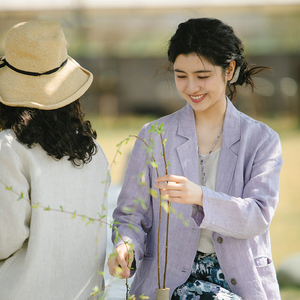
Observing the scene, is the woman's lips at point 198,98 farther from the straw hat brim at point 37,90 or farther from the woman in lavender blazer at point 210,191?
the straw hat brim at point 37,90

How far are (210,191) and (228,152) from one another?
0.30 metres

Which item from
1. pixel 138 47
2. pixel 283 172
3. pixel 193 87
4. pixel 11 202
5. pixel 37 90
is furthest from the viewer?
pixel 138 47

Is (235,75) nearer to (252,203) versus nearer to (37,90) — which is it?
(252,203)

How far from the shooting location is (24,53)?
1.56 meters

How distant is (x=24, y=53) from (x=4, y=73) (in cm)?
11

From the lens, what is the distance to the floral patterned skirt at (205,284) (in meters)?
1.64

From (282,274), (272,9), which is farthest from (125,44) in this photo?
(282,274)

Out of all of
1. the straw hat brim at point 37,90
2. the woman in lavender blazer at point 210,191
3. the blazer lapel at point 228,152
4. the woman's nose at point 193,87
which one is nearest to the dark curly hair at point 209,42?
the woman in lavender blazer at point 210,191

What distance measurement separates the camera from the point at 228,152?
183 cm

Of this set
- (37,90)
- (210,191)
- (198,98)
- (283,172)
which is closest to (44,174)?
(37,90)

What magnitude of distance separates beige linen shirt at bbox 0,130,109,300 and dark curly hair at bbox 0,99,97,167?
0.03 m

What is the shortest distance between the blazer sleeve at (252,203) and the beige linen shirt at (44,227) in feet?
1.38

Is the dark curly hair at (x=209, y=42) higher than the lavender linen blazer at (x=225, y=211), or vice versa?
the dark curly hair at (x=209, y=42)

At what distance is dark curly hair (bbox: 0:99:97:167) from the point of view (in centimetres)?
153
